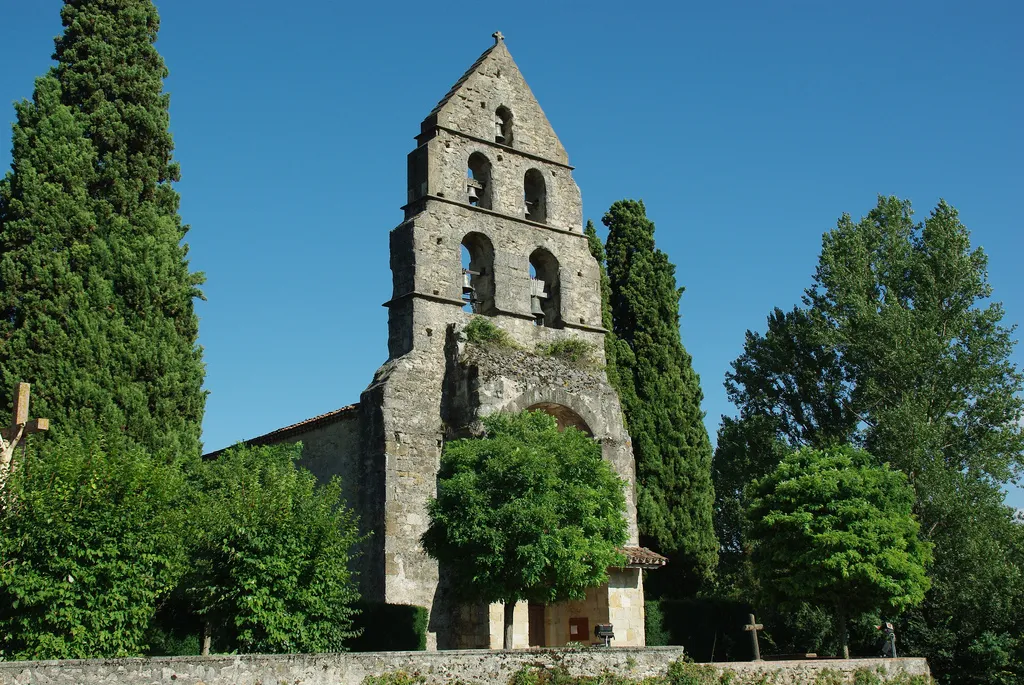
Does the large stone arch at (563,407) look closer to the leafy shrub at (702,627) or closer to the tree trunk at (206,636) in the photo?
the leafy shrub at (702,627)

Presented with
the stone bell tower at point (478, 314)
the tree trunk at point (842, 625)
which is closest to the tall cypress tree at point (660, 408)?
the stone bell tower at point (478, 314)

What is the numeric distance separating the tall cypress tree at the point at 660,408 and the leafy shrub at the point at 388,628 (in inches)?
381

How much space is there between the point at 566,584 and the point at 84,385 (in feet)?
33.6

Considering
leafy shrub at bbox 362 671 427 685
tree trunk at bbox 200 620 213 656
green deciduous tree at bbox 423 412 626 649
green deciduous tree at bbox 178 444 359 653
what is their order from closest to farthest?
1. leafy shrub at bbox 362 671 427 685
2. green deciduous tree at bbox 178 444 359 653
3. tree trunk at bbox 200 620 213 656
4. green deciduous tree at bbox 423 412 626 649

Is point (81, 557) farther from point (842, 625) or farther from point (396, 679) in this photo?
point (842, 625)

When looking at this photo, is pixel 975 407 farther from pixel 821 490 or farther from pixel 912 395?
pixel 821 490

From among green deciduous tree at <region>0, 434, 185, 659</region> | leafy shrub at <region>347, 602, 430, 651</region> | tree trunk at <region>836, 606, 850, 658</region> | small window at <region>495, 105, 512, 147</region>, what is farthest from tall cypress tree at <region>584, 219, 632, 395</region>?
green deciduous tree at <region>0, 434, 185, 659</region>

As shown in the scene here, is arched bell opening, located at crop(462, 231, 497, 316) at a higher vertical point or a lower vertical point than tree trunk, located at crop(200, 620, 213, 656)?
higher

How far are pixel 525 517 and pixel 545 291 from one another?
9.78 m

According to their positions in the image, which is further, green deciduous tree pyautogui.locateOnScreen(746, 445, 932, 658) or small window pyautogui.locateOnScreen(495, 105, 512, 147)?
small window pyautogui.locateOnScreen(495, 105, 512, 147)

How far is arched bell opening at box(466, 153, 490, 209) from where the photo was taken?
27.0 metres

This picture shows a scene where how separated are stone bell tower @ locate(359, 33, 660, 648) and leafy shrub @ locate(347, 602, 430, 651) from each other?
2.06ft

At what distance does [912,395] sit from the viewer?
30844mm

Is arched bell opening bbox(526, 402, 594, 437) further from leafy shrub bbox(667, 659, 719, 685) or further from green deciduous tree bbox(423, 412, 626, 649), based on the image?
leafy shrub bbox(667, 659, 719, 685)
